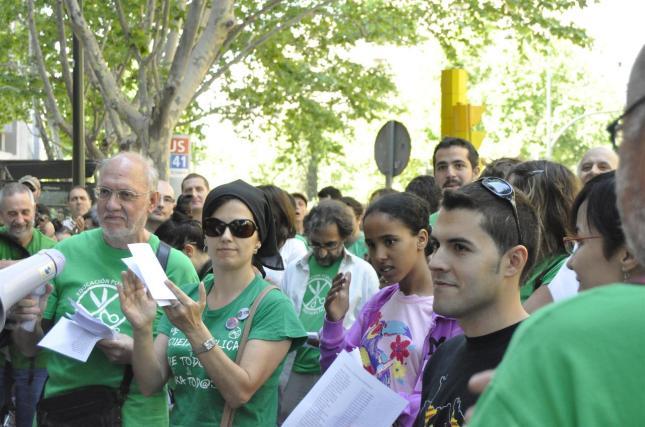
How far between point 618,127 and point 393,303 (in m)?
2.94

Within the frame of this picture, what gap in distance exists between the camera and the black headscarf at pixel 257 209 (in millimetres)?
4441

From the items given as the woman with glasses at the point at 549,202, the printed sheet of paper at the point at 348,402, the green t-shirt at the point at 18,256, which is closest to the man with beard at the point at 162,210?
the green t-shirt at the point at 18,256

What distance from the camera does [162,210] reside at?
865 cm

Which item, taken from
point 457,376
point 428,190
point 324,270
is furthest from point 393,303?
point 428,190

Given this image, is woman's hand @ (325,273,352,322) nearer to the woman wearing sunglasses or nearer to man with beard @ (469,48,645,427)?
the woman wearing sunglasses

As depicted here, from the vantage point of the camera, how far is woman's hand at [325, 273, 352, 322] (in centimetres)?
441

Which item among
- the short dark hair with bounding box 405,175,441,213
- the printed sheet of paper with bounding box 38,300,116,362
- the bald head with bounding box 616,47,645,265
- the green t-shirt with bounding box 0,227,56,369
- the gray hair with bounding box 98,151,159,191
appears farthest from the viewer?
the short dark hair with bounding box 405,175,441,213

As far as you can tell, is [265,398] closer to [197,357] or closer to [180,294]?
[197,357]

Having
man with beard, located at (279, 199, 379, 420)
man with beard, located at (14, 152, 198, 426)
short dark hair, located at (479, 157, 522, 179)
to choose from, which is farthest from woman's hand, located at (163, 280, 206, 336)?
man with beard, located at (279, 199, 379, 420)

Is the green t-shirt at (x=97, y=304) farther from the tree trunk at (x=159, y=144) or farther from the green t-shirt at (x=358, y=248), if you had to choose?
the tree trunk at (x=159, y=144)

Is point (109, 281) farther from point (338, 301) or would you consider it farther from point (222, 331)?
point (338, 301)

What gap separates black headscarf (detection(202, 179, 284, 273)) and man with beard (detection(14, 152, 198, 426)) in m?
0.47

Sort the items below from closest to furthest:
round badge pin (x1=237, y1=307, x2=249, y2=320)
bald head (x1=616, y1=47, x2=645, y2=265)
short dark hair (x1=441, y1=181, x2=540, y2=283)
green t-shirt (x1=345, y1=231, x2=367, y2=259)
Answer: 1. bald head (x1=616, y1=47, x2=645, y2=265)
2. short dark hair (x1=441, y1=181, x2=540, y2=283)
3. round badge pin (x1=237, y1=307, x2=249, y2=320)
4. green t-shirt (x1=345, y1=231, x2=367, y2=259)

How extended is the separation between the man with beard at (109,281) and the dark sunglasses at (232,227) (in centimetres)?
50
